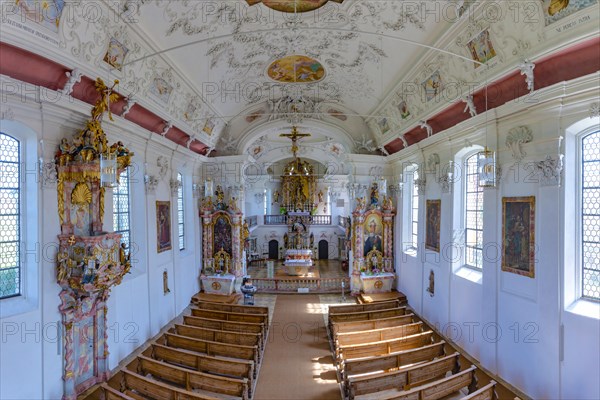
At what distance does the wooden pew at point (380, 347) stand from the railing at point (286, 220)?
18.2 meters

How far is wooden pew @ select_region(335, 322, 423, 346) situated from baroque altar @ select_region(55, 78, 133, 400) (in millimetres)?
5733

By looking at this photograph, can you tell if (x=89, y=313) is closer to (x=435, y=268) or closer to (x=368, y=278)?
(x=435, y=268)

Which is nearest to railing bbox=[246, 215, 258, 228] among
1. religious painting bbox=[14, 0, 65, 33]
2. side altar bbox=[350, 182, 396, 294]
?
side altar bbox=[350, 182, 396, 294]

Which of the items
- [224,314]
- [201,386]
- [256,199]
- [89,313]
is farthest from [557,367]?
[256,199]

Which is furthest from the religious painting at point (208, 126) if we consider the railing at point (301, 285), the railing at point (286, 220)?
the railing at point (286, 220)

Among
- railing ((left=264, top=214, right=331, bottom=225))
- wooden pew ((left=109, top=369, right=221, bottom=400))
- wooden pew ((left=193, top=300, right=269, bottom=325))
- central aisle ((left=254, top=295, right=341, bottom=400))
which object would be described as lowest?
central aisle ((left=254, top=295, right=341, bottom=400))

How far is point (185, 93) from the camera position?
1127 cm

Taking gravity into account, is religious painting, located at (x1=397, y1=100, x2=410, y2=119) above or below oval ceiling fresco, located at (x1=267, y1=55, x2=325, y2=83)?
below

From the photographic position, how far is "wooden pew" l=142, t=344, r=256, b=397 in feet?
23.6

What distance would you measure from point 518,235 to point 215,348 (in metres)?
7.62

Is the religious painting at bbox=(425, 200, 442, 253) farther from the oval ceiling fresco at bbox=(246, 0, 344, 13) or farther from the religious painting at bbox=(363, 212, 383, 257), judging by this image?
the oval ceiling fresco at bbox=(246, 0, 344, 13)

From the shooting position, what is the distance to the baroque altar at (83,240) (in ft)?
22.4

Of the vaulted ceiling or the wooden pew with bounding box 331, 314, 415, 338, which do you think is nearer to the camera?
the vaulted ceiling

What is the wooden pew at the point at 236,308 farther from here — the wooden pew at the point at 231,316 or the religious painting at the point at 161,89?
the religious painting at the point at 161,89
